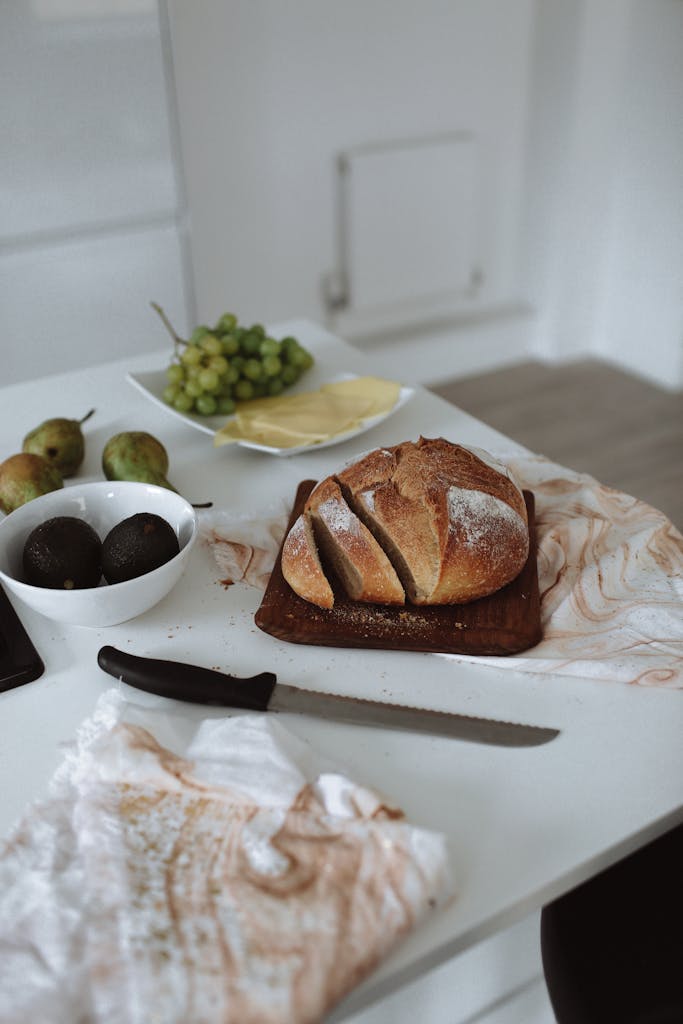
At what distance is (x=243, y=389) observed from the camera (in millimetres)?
1408

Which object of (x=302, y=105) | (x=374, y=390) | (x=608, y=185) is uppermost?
(x=302, y=105)

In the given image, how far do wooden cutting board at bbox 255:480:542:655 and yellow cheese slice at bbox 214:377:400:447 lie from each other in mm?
366

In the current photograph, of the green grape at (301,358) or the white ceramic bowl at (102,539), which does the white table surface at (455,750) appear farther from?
the green grape at (301,358)

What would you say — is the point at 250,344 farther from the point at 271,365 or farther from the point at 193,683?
the point at 193,683

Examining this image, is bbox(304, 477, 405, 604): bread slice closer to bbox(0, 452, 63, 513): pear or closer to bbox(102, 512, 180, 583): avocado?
bbox(102, 512, 180, 583): avocado

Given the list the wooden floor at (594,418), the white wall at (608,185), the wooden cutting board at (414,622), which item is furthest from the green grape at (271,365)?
the white wall at (608,185)

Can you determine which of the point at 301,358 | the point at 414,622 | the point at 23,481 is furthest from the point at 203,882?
the point at 301,358

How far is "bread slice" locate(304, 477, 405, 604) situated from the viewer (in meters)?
0.93

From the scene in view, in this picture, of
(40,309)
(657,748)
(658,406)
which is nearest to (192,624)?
(657,748)

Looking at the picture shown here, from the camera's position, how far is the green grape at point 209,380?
52.9 inches

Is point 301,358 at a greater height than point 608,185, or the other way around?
point 301,358

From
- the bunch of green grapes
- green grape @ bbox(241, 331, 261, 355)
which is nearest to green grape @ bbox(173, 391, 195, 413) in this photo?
the bunch of green grapes

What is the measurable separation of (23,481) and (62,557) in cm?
25

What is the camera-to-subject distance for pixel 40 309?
2.36 meters
